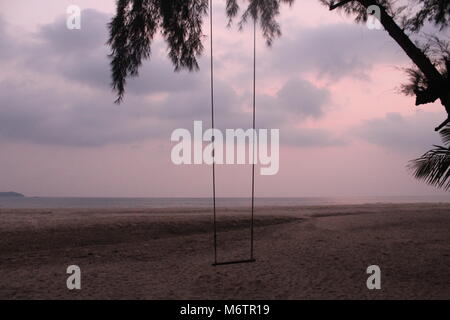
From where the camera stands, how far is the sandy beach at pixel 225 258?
6293 millimetres

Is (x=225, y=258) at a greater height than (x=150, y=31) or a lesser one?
lesser

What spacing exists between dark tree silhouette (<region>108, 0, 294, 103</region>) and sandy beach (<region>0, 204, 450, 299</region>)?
132 inches

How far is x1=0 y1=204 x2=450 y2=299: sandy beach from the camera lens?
6.29 metres

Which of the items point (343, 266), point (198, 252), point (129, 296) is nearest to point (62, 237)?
point (198, 252)

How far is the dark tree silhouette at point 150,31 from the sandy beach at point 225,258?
335 cm

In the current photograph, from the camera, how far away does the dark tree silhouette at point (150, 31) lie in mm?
7840

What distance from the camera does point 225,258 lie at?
880 centimetres

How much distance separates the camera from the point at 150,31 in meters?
8.12

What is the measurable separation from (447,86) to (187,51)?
15.6 ft

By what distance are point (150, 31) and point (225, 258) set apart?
4.75m

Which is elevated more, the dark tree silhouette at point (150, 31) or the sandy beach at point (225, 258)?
the dark tree silhouette at point (150, 31)
